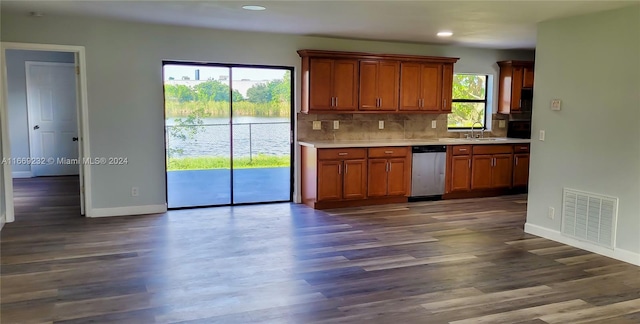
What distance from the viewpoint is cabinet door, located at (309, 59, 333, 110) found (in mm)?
6516

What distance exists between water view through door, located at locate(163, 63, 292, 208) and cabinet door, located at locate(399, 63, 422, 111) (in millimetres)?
1641

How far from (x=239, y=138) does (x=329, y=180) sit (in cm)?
132

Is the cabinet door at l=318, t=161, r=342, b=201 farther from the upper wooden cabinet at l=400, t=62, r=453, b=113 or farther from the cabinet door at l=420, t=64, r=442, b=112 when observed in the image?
the cabinet door at l=420, t=64, r=442, b=112

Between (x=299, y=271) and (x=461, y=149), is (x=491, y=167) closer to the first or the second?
(x=461, y=149)

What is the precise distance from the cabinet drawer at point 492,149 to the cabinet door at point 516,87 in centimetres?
82

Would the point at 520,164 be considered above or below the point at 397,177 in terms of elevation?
above

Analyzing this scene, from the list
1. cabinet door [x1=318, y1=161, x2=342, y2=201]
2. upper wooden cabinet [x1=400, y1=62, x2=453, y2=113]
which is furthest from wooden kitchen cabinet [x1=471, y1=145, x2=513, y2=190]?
cabinet door [x1=318, y1=161, x2=342, y2=201]

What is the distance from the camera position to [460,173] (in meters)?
7.17

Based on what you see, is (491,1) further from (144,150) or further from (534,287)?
(144,150)

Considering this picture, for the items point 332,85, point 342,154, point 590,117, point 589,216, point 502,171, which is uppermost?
point 332,85

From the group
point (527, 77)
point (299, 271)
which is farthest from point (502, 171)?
point (299, 271)

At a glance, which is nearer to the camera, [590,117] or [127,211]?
[590,117]

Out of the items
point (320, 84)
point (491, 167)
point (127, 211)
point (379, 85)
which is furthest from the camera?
point (491, 167)

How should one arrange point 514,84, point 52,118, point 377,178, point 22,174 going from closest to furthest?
1. point 377,178
2. point 514,84
3. point 22,174
4. point 52,118
